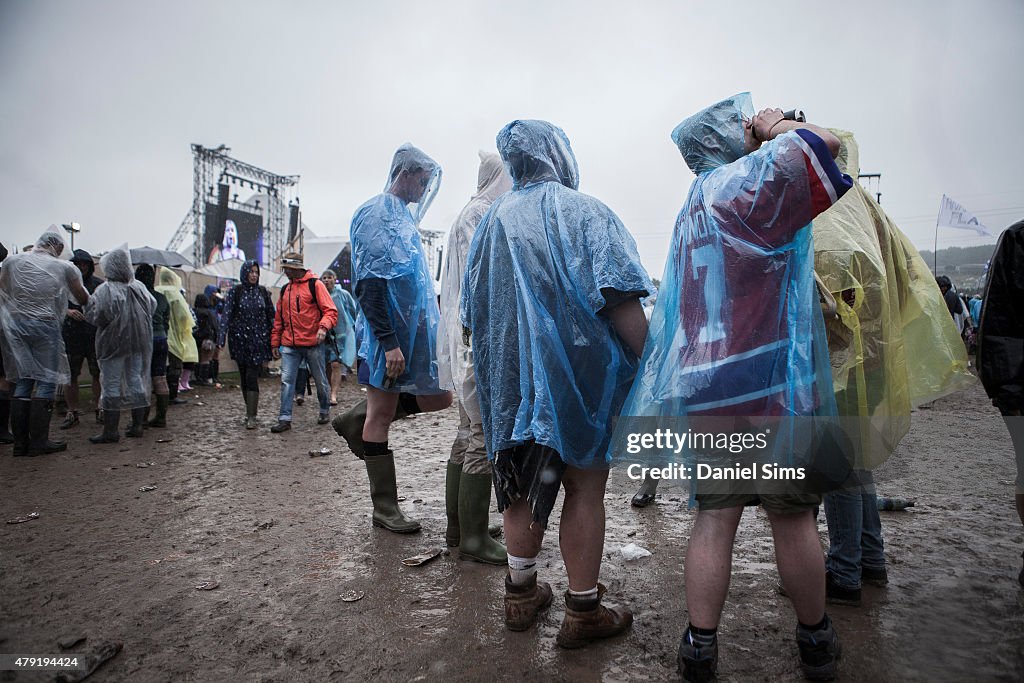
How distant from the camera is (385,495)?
3.03m

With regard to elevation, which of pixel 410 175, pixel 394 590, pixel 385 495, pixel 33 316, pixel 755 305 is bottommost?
pixel 394 590

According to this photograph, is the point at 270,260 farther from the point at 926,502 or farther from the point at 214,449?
the point at 926,502

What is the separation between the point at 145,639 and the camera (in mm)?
1981

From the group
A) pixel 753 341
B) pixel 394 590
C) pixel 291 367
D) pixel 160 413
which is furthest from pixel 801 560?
pixel 160 413

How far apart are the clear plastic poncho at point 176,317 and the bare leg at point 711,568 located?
6864 mm

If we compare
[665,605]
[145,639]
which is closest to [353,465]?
[145,639]

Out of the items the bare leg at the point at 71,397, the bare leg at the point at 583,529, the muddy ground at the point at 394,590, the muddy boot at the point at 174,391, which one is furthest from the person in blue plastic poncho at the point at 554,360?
the muddy boot at the point at 174,391

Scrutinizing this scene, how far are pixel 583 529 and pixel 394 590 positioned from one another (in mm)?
909

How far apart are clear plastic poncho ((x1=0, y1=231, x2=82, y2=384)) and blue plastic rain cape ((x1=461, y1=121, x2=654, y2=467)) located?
4.65 metres

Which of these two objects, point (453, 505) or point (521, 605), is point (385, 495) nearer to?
point (453, 505)

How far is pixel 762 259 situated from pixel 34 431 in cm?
565

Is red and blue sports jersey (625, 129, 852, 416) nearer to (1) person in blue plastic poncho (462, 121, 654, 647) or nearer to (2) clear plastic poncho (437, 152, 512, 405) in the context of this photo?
(1) person in blue plastic poncho (462, 121, 654, 647)

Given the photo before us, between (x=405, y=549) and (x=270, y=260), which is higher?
(x=270, y=260)

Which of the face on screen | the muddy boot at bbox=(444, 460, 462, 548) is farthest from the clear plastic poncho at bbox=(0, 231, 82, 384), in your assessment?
the face on screen
